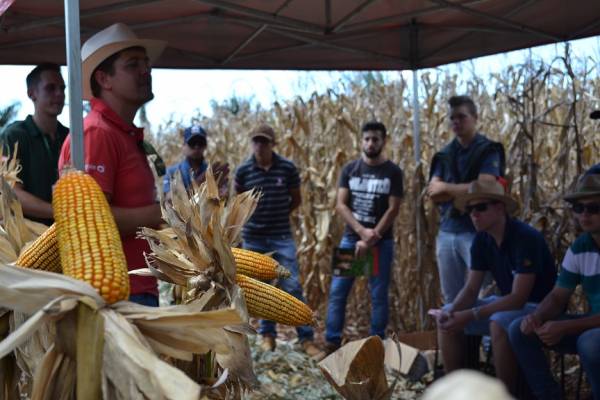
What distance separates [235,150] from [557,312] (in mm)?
5442

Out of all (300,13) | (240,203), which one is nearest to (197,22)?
(300,13)

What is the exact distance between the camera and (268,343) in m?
5.59

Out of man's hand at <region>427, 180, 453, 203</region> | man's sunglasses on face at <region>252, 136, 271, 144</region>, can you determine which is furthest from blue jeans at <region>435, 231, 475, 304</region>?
man's sunglasses on face at <region>252, 136, 271, 144</region>

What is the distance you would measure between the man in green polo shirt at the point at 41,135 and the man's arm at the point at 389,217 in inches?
105

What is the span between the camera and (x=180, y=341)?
1.21 meters

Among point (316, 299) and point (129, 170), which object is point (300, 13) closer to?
point (129, 170)

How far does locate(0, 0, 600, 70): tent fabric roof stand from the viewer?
13.5 ft

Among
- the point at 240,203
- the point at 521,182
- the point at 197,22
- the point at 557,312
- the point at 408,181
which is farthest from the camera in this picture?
the point at 408,181

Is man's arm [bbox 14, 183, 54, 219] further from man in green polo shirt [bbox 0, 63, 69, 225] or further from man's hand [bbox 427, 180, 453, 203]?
man's hand [bbox 427, 180, 453, 203]

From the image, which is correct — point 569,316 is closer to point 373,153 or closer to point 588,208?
point 588,208

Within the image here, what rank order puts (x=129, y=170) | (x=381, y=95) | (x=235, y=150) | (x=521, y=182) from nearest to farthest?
(x=129, y=170)
(x=521, y=182)
(x=381, y=95)
(x=235, y=150)

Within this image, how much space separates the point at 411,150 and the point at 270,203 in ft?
5.30

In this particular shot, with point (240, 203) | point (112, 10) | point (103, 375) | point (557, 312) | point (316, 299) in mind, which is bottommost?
point (316, 299)

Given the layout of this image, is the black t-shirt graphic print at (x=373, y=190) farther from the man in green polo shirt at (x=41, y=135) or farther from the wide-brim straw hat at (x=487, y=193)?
the man in green polo shirt at (x=41, y=135)
